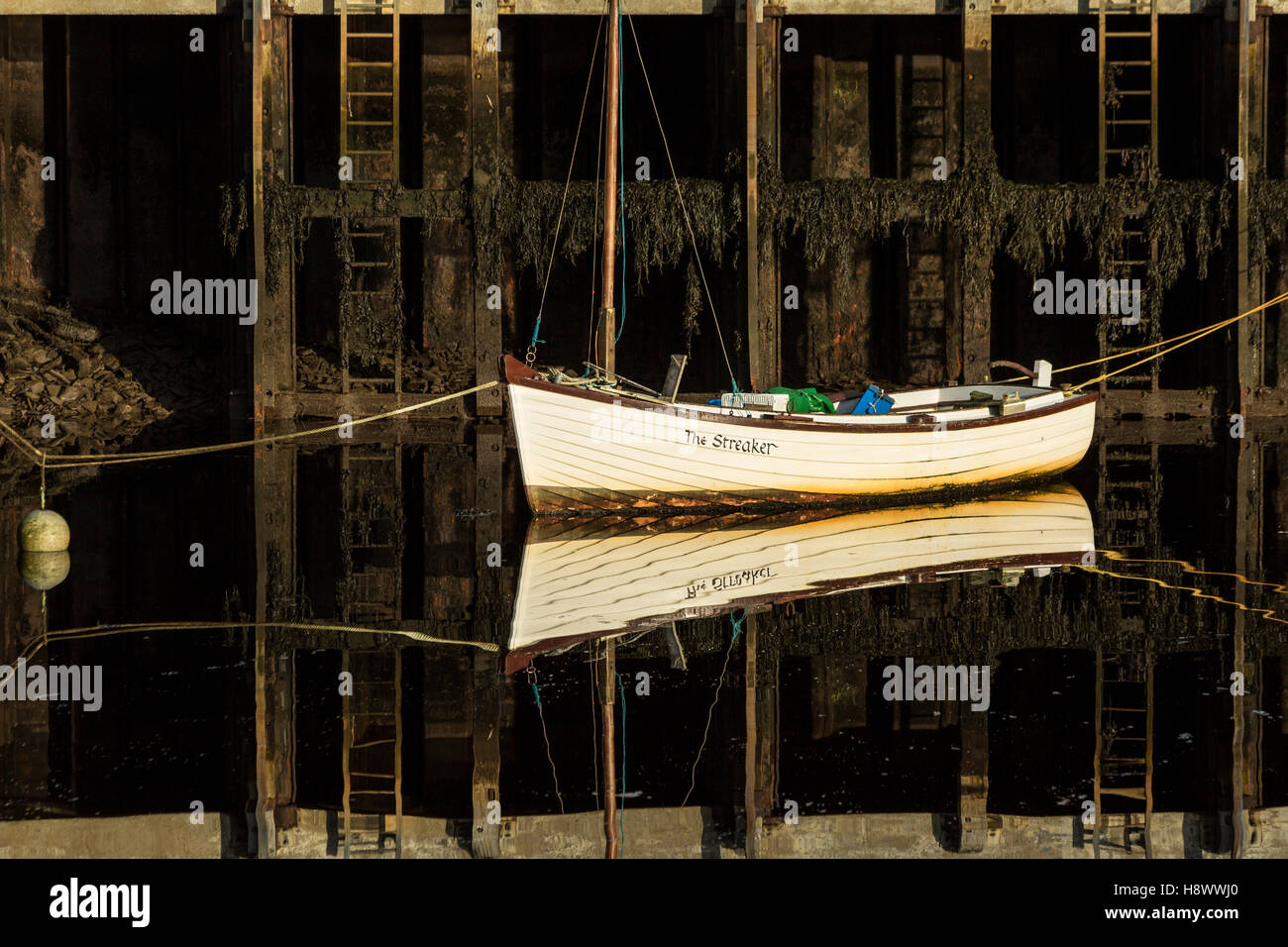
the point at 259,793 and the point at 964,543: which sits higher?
the point at 964,543

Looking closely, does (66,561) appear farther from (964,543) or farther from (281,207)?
(281,207)

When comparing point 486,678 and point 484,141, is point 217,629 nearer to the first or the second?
point 486,678

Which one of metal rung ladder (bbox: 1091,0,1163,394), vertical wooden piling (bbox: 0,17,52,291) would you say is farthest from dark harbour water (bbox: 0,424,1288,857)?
vertical wooden piling (bbox: 0,17,52,291)

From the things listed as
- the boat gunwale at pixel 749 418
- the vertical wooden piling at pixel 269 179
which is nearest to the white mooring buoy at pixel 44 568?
the boat gunwale at pixel 749 418

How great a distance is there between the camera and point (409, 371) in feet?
76.1

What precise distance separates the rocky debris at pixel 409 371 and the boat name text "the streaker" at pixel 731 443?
8187mm

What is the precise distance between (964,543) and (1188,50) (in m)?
13.5

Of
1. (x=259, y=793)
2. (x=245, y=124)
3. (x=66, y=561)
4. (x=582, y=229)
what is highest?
(x=245, y=124)

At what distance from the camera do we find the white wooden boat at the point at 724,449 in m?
13.7

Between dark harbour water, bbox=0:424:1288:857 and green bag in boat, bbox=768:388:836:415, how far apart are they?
1441 millimetres

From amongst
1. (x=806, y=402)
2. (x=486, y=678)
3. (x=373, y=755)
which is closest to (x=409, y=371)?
(x=806, y=402)

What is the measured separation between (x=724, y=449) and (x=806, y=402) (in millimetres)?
1526

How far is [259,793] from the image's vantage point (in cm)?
704

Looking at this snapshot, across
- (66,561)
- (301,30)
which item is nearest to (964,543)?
(66,561)
